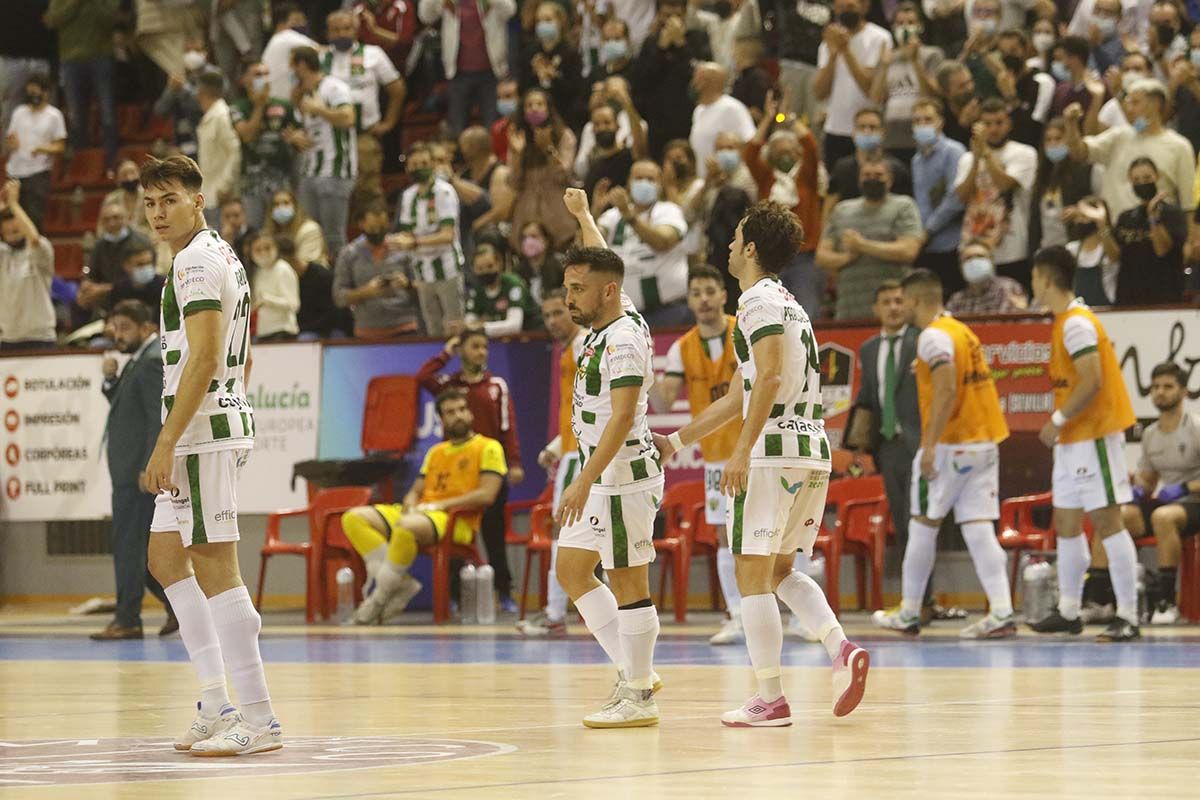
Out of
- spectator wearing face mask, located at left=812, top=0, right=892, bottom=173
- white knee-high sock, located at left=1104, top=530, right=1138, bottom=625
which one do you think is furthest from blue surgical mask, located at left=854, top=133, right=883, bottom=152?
white knee-high sock, located at left=1104, top=530, right=1138, bottom=625

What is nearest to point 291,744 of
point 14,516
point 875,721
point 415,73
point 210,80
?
point 875,721

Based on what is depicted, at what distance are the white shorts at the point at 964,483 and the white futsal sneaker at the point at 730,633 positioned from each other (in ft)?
4.98

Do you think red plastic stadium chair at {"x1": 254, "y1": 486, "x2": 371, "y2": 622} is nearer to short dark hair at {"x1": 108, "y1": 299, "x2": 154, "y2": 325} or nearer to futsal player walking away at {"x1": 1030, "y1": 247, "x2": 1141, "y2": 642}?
short dark hair at {"x1": 108, "y1": 299, "x2": 154, "y2": 325}

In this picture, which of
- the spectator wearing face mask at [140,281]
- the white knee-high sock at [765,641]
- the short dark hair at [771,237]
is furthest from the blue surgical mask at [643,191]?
the white knee-high sock at [765,641]

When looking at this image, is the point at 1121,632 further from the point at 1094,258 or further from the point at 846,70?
the point at 846,70

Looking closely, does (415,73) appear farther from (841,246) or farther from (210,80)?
(841,246)

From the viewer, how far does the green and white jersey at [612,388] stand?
320 inches

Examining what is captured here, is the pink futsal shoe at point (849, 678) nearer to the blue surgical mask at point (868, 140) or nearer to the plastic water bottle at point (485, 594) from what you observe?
the plastic water bottle at point (485, 594)

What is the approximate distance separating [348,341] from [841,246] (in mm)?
4538

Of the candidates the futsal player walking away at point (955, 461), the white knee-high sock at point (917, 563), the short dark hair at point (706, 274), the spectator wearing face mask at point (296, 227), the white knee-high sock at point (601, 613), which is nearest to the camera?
the white knee-high sock at point (601, 613)

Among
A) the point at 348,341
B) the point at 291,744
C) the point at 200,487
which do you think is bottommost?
the point at 291,744

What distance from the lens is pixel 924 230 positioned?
666 inches

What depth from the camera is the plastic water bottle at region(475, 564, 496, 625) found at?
1596 centimetres

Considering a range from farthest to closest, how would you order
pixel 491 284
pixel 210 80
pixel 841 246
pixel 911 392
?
pixel 210 80, pixel 491 284, pixel 841 246, pixel 911 392
